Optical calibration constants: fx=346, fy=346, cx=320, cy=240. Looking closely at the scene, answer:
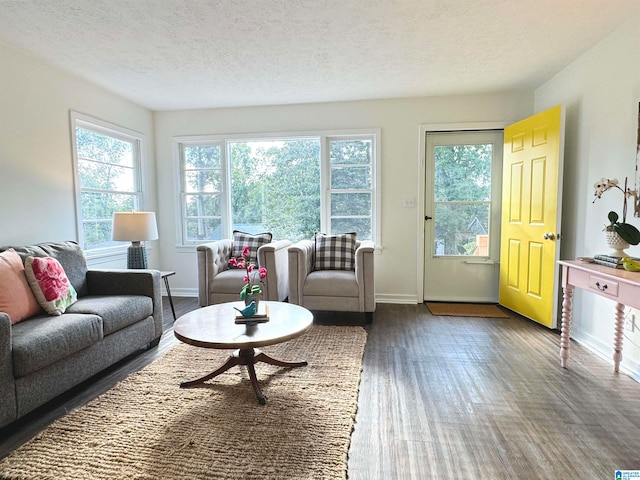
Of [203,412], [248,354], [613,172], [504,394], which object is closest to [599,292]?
[504,394]

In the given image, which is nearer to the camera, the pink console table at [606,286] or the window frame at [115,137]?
the pink console table at [606,286]

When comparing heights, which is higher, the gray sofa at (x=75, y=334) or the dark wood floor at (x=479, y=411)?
the gray sofa at (x=75, y=334)

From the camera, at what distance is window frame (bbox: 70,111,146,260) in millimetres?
3230

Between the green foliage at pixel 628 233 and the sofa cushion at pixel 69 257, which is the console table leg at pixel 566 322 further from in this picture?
the sofa cushion at pixel 69 257

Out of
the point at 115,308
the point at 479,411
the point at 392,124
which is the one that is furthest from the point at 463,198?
the point at 115,308

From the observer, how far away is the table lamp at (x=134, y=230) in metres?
3.13

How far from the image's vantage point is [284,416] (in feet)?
5.89

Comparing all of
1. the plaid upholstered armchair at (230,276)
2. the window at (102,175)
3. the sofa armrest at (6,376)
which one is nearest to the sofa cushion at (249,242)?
the plaid upholstered armchair at (230,276)

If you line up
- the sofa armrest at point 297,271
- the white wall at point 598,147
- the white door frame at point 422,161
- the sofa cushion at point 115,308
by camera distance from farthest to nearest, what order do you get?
1. the white door frame at point 422,161
2. the sofa armrest at point 297,271
3. the white wall at point 598,147
4. the sofa cushion at point 115,308

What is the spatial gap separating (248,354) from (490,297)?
3075 mm

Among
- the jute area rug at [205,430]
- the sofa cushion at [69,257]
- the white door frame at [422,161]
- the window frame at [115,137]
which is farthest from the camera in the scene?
the white door frame at [422,161]

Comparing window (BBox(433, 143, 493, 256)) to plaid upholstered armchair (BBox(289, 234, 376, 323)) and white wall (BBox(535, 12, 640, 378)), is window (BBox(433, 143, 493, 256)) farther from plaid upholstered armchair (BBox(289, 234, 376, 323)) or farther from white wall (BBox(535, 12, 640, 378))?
plaid upholstered armchair (BBox(289, 234, 376, 323))

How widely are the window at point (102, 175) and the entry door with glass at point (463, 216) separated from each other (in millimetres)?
3489

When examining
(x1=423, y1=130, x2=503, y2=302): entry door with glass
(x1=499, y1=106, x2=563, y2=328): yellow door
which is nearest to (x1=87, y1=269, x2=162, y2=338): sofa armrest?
(x1=423, y1=130, x2=503, y2=302): entry door with glass
